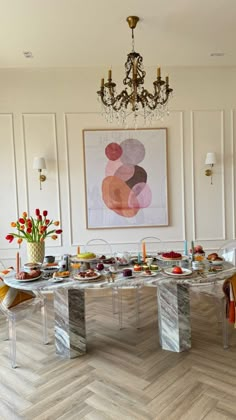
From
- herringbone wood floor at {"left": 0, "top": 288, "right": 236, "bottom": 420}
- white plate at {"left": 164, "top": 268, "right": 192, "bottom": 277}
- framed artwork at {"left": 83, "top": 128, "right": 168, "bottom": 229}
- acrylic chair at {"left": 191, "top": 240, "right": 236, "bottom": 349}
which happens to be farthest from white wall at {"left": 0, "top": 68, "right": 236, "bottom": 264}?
white plate at {"left": 164, "top": 268, "right": 192, "bottom": 277}

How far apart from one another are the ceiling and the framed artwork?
1.04 m

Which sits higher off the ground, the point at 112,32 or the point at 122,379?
the point at 112,32

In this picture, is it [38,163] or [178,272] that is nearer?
[178,272]

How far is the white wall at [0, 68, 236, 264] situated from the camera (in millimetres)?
4695

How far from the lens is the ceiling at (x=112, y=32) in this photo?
3.07m

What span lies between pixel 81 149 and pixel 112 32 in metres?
1.68

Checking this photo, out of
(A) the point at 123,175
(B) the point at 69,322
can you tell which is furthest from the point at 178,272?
(A) the point at 123,175

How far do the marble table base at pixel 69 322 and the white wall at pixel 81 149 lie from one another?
1906 millimetres

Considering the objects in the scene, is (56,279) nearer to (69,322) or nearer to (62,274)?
(62,274)

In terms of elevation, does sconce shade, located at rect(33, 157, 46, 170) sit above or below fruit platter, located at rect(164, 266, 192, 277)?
above

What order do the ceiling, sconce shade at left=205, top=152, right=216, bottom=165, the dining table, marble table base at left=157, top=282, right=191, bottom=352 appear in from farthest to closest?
sconce shade at left=205, top=152, right=216, bottom=165
the ceiling
marble table base at left=157, top=282, right=191, bottom=352
the dining table

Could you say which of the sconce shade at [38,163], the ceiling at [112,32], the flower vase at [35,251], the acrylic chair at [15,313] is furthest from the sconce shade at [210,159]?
the acrylic chair at [15,313]

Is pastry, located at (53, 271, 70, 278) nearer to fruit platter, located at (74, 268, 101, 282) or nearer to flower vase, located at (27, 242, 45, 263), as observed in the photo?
fruit platter, located at (74, 268, 101, 282)

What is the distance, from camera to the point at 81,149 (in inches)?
187
